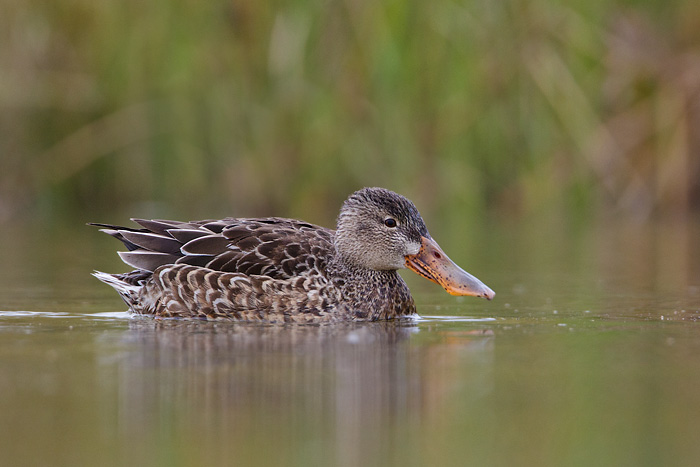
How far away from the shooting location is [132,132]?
14.2 meters

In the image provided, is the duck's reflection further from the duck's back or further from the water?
the duck's back

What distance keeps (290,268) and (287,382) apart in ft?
7.63

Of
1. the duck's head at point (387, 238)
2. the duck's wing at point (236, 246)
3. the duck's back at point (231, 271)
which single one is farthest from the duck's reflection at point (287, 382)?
the duck's head at point (387, 238)

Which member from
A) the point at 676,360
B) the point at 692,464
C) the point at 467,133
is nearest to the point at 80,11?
the point at 467,133

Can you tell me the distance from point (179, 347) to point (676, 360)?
2.38 meters

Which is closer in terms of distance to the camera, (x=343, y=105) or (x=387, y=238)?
(x=387, y=238)

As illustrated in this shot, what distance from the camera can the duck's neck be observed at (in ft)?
23.5

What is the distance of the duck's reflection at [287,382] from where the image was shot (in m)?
4.16

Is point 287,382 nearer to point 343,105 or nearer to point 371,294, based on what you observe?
point 371,294

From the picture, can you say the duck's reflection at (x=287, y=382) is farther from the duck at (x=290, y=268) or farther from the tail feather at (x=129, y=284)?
the tail feather at (x=129, y=284)

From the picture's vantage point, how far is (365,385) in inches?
190

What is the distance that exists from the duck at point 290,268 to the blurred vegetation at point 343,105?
580 centimetres

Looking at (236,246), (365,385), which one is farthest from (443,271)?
(365,385)

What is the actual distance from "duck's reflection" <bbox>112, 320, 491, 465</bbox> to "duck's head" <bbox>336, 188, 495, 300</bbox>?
77 cm
